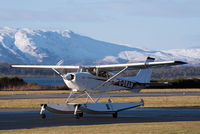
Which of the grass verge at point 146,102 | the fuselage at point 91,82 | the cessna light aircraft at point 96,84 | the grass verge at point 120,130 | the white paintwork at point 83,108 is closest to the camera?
the grass verge at point 120,130

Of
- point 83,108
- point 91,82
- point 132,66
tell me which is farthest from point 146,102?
point 83,108

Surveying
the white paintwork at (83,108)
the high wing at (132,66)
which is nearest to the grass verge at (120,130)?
the white paintwork at (83,108)

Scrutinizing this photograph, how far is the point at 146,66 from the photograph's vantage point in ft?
76.8

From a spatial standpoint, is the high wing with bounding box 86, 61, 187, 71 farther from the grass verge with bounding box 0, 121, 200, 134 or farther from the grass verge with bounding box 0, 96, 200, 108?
the grass verge with bounding box 0, 96, 200, 108

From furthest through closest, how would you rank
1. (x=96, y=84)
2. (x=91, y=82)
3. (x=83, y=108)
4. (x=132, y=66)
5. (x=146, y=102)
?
(x=146, y=102) → (x=96, y=84) → (x=132, y=66) → (x=91, y=82) → (x=83, y=108)

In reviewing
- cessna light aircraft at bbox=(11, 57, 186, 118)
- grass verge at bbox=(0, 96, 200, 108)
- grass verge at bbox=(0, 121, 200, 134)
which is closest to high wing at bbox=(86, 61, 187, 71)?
cessna light aircraft at bbox=(11, 57, 186, 118)

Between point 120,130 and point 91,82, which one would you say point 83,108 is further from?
point 120,130

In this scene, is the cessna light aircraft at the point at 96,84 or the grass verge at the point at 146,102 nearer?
the cessna light aircraft at the point at 96,84

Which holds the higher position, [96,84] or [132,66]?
[132,66]

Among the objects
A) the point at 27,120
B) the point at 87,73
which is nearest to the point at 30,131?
the point at 27,120

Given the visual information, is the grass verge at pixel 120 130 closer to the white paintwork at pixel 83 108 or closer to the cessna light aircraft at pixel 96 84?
the white paintwork at pixel 83 108

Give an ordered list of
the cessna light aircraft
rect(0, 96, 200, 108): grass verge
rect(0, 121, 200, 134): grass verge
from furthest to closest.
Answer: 1. rect(0, 96, 200, 108): grass verge
2. the cessna light aircraft
3. rect(0, 121, 200, 134): grass verge

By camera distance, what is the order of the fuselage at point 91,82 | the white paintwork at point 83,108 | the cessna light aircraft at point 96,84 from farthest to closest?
1. the fuselage at point 91,82
2. the cessna light aircraft at point 96,84
3. the white paintwork at point 83,108

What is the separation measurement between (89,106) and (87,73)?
2.08 m
